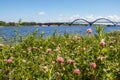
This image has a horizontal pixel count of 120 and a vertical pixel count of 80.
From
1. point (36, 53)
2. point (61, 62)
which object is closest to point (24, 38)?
point (36, 53)

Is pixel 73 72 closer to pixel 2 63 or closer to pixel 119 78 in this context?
pixel 119 78

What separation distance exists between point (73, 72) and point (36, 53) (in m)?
3.36

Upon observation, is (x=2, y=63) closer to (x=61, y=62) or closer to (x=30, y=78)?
(x=30, y=78)

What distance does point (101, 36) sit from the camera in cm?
630

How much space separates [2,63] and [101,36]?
2142 mm

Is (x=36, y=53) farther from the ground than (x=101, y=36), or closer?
closer

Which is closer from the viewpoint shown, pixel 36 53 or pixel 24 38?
pixel 36 53

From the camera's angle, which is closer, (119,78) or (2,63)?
(119,78)

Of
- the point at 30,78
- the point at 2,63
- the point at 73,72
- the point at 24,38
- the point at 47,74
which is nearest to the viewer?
the point at 47,74

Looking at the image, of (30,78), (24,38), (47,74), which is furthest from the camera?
(24,38)

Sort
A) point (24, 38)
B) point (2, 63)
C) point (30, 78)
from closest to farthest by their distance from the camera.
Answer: point (30, 78) → point (2, 63) → point (24, 38)

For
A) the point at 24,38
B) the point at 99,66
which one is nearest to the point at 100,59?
the point at 99,66

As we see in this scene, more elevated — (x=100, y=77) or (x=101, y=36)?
(x=101, y=36)

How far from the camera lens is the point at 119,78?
6.55m
